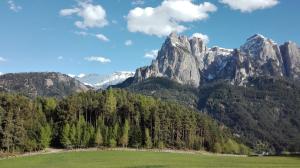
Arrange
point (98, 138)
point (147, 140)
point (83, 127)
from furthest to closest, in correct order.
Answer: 1. point (147, 140)
2. point (83, 127)
3. point (98, 138)

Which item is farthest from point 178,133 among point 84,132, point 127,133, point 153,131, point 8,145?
point 8,145

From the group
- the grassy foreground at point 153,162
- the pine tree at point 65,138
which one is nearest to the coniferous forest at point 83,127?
the pine tree at point 65,138

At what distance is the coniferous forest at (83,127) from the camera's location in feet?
531

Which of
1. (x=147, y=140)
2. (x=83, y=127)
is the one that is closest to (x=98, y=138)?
(x=83, y=127)

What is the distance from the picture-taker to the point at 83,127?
6983 inches

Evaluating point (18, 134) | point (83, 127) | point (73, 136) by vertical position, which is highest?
point (83, 127)

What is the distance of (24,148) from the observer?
159375 millimetres

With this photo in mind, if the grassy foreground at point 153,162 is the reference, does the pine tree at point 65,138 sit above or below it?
above

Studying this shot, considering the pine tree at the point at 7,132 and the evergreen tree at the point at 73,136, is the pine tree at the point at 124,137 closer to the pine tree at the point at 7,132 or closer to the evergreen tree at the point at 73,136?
the evergreen tree at the point at 73,136

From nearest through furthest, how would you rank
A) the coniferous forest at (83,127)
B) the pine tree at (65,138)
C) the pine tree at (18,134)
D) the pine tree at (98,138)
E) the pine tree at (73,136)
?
the pine tree at (18,134) < the coniferous forest at (83,127) < the pine tree at (65,138) < the pine tree at (73,136) < the pine tree at (98,138)

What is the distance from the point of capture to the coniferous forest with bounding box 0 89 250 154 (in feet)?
531

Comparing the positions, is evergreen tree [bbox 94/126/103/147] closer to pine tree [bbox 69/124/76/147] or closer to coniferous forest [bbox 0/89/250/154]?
coniferous forest [bbox 0/89/250/154]

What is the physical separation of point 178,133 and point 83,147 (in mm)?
42416

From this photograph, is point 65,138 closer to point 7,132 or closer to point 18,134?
point 18,134
